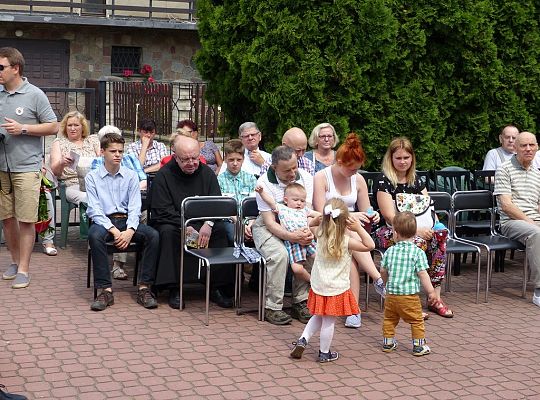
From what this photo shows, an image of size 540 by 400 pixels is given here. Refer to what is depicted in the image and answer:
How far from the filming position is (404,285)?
6941 millimetres

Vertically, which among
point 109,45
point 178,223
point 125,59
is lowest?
point 178,223

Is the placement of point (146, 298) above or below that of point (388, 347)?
above

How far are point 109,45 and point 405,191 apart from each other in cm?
2284

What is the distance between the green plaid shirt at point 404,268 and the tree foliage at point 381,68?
356cm

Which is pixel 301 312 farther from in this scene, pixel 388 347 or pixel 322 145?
pixel 322 145

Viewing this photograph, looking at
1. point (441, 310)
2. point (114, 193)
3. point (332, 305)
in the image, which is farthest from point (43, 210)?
point (441, 310)

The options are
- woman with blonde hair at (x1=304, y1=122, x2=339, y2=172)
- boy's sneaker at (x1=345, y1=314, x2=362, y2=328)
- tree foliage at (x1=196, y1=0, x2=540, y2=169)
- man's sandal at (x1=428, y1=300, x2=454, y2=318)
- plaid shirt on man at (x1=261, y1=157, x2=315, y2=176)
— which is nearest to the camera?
boy's sneaker at (x1=345, y1=314, x2=362, y2=328)

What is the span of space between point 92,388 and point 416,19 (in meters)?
6.38

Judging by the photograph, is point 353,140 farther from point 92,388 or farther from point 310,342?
point 92,388

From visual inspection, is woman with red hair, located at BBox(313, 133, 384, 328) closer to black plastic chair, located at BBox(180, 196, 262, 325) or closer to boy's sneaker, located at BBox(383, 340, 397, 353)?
boy's sneaker, located at BBox(383, 340, 397, 353)

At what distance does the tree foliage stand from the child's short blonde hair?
343 centimetres

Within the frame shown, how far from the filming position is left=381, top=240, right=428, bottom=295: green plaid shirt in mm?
6949

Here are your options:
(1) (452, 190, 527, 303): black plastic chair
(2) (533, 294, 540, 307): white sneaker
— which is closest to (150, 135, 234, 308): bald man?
(1) (452, 190, 527, 303): black plastic chair

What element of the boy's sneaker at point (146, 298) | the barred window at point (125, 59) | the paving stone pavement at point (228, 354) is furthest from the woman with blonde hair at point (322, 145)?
the barred window at point (125, 59)
